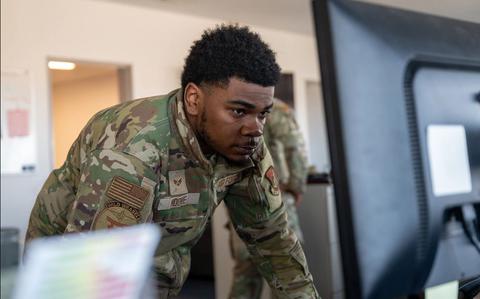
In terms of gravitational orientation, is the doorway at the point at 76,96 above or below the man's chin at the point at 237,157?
above

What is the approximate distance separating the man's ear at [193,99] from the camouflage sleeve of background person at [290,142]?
6.65 feet

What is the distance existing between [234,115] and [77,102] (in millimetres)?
5800

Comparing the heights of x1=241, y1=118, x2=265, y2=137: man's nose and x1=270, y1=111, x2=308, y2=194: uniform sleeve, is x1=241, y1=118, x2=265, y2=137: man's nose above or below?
below

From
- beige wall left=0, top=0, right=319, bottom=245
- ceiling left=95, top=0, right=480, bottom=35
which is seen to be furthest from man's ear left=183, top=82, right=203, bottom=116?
ceiling left=95, top=0, right=480, bottom=35

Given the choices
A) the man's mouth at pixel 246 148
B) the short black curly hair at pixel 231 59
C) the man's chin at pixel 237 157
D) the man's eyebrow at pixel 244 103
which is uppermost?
the short black curly hair at pixel 231 59

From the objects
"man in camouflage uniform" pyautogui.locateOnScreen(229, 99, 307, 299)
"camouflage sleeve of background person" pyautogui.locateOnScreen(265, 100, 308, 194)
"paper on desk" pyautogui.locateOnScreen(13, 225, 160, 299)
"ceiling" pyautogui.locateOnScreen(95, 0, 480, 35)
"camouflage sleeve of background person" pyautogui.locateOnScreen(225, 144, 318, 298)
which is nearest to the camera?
"paper on desk" pyautogui.locateOnScreen(13, 225, 160, 299)

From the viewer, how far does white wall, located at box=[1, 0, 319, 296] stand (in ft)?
11.4

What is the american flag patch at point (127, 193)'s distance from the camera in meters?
0.91

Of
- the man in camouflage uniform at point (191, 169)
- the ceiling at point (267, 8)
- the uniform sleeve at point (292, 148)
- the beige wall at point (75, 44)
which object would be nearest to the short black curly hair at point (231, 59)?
the man in camouflage uniform at point (191, 169)

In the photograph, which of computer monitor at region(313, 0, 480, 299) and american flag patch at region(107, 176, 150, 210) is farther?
american flag patch at region(107, 176, 150, 210)

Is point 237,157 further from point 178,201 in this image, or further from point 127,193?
point 127,193

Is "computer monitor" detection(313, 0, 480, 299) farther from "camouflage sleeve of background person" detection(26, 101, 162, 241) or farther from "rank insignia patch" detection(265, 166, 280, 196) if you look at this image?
"rank insignia patch" detection(265, 166, 280, 196)

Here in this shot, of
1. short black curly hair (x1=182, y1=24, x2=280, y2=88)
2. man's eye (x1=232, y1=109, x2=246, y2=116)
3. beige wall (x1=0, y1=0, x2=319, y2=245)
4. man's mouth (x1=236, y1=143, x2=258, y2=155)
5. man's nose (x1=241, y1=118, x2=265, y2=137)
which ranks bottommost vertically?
man's mouth (x1=236, y1=143, x2=258, y2=155)

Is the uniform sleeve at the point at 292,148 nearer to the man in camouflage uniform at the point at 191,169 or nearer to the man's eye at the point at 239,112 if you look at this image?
the man in camouflage uniform at the point at 191,169
